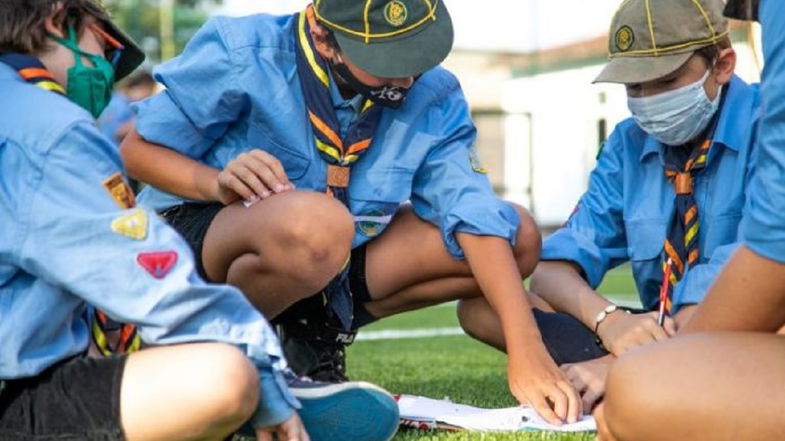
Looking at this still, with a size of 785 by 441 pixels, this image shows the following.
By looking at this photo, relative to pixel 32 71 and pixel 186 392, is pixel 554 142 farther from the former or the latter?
pixel 186 392

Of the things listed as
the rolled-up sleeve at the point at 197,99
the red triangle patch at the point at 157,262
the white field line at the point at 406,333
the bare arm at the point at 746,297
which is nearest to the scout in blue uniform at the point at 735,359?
the bare arm at the point at 746,297

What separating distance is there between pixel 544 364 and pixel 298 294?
24.9 inches

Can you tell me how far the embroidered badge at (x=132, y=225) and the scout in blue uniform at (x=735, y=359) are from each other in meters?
0.85

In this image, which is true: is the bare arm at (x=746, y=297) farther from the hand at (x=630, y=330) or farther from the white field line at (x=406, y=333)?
the white field line at (x=406, y=333)

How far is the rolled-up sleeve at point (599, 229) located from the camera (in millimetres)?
3449

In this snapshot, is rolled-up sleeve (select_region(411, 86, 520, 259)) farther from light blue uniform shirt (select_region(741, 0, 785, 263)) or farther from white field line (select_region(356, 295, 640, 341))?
white field line (select_region(356, 295, 640, 341))

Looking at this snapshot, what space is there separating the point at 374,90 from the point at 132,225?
1118mm

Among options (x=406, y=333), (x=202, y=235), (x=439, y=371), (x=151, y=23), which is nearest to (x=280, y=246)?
(x=202, y=235)

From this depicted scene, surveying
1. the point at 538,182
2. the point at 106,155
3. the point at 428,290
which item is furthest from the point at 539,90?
the point at 106,155

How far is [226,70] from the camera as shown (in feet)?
10.1

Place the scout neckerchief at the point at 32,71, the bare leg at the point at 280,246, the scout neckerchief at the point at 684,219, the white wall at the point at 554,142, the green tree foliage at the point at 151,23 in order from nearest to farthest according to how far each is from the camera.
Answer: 1. the scout neckerchief at the point at 32,71
2. the bare leg at the point at 280,246
3. the scout neckerchief at the point at 684,219
4. the white wall at the point at 554,142
5. the green tree foliage at the point at 151,23

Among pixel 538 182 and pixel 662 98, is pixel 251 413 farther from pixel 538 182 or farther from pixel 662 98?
pixel 538 182

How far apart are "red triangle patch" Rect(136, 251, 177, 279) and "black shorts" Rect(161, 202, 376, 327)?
3.34 feet

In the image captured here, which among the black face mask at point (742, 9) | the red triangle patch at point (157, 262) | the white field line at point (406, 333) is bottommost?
the white field line at point (406, 333)
